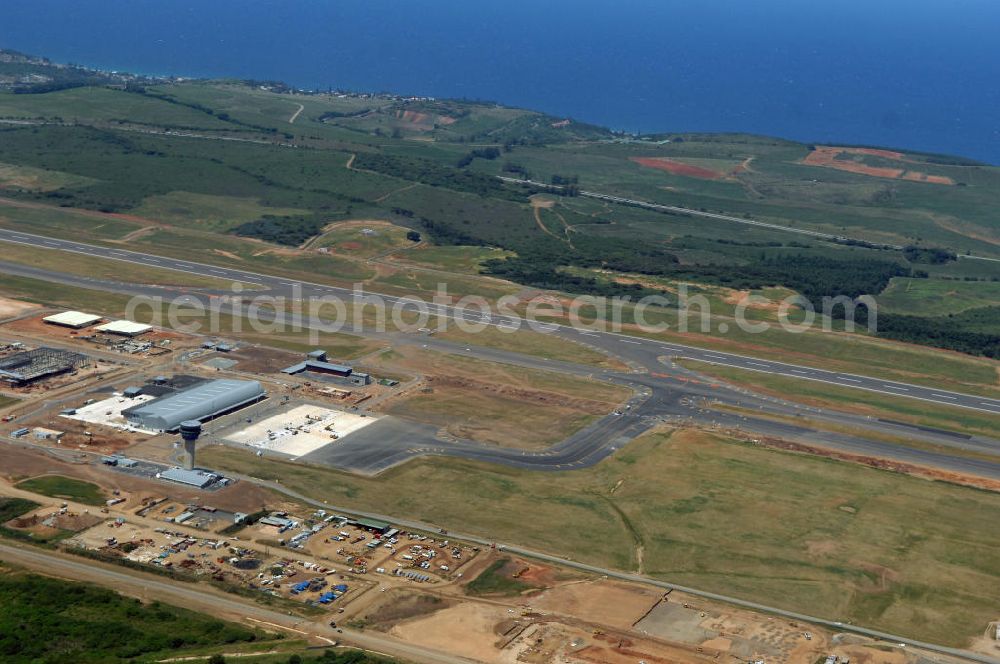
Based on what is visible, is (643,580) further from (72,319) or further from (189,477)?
(72,319)

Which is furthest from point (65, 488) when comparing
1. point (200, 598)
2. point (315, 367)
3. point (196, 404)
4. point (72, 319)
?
point (72, 319)

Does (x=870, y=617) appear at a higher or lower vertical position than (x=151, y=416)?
lower

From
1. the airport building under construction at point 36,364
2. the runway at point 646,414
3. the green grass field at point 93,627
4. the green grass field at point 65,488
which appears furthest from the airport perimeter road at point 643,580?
the airport building under construction at point 36,364

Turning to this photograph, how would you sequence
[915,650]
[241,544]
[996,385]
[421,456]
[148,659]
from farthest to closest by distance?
[996,385], [421,456], [241,544], [915,650], [148,659]

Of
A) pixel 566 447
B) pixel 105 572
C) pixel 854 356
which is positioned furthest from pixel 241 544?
pixel 854 356

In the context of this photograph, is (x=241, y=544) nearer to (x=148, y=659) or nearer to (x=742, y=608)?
(x=148, y=659)

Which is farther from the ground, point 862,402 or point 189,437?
point 189,437
